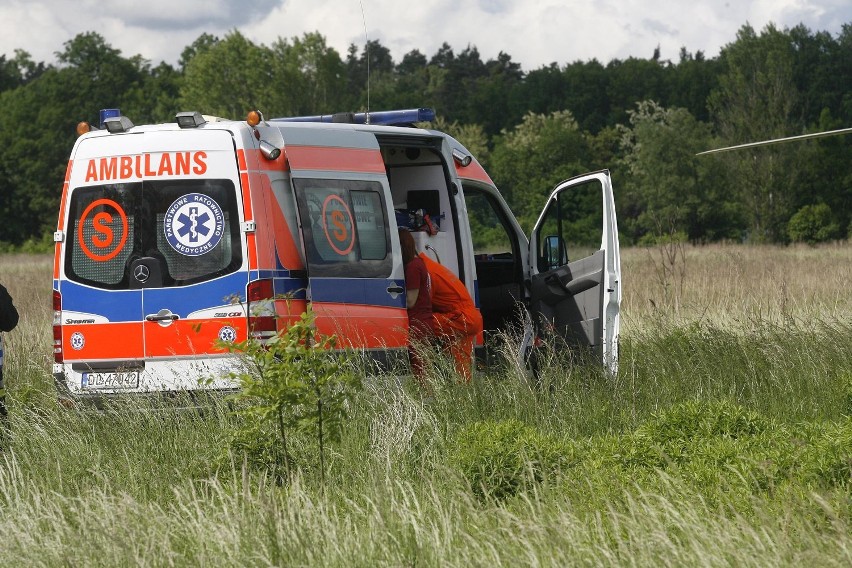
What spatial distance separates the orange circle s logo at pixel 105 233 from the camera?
27.3 ft

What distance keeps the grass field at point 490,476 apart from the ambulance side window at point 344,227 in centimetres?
88

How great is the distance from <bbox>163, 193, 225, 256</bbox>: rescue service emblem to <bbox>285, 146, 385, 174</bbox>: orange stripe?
0.60 m

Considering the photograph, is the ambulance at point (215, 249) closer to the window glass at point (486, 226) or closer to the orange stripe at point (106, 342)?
the orange stripe at point (106, 342)

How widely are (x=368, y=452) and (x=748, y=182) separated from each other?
1913 inches

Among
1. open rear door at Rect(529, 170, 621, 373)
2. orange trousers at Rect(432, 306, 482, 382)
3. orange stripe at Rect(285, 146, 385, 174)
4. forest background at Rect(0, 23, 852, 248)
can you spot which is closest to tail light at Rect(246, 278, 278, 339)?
orange stripe at Rect(285, 146, 385, 174)

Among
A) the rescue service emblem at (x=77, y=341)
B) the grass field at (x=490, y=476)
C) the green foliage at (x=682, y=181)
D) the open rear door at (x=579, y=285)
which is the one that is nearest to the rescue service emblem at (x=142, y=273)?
the rescue service emblem at (x=77, y=341)

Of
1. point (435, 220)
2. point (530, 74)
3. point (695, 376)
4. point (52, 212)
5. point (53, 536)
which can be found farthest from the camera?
point (530, 74)

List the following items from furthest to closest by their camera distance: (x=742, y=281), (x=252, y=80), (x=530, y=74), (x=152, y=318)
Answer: (x=530, y=74) < (x=252, y=80) < (x=742, y=281) < (x=152, y=318)

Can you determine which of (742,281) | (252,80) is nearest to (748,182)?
(252,80)

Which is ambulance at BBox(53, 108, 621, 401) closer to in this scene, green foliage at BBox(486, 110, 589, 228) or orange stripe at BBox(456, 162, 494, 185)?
orange stripe at BBox(456, 162, 494, 185)

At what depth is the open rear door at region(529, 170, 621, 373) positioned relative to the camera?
9.09 m

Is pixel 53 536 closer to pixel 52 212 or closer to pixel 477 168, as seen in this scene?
pixel 477 168

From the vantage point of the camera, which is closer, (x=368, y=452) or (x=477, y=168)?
(x=368, y=452)

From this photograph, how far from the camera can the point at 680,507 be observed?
5.23 meters
